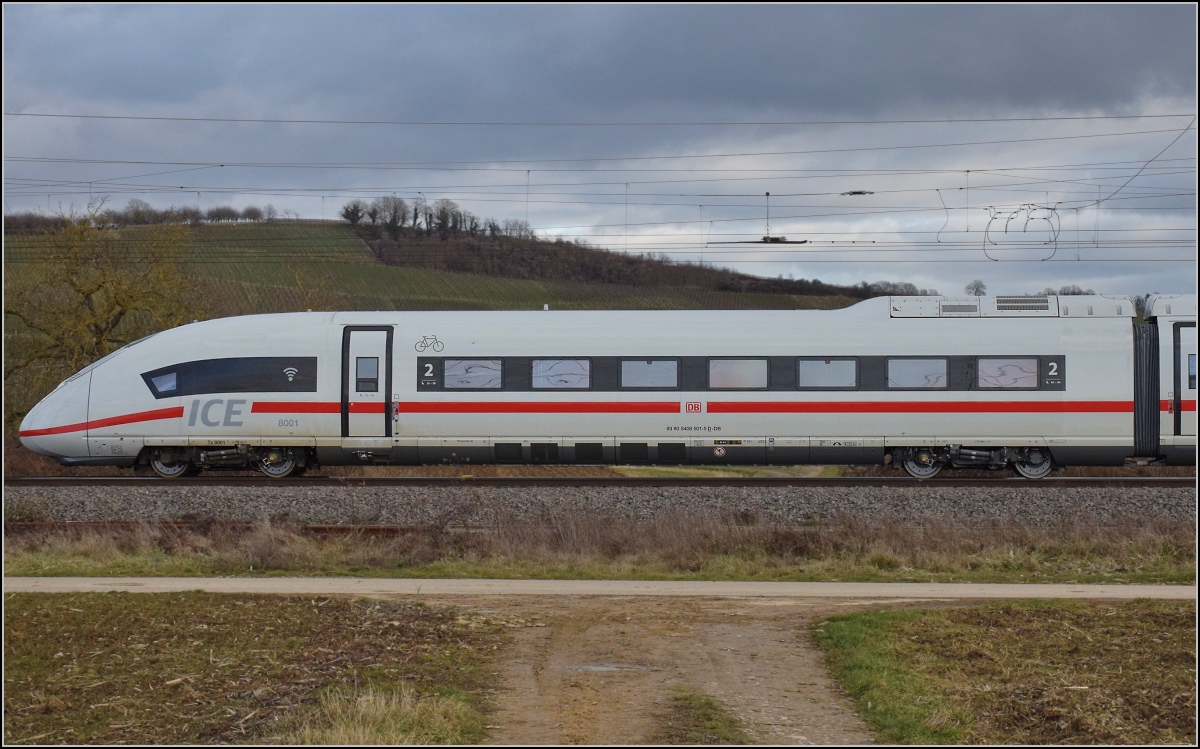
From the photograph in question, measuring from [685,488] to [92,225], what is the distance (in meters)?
26.9

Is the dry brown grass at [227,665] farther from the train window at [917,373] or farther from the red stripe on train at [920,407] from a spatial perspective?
the train window at [917,373]

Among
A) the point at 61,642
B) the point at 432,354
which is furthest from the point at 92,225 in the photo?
the point at 61,642

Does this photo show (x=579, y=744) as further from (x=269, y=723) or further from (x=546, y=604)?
(x=546, y=604)

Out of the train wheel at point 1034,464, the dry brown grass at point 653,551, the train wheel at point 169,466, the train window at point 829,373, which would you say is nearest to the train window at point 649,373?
the train window at point 829,373

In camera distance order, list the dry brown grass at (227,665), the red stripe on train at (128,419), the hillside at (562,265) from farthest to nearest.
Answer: the hillside at (562,265) < the red stripe on train at (128,419) < the dry brown grass at (227,665)

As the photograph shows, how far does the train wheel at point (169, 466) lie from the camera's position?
21.9 m

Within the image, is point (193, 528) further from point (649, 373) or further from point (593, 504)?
point (649, 373)

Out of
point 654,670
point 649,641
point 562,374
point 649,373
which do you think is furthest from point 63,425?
point 654,670

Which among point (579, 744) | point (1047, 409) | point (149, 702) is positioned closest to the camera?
point (579, 744)

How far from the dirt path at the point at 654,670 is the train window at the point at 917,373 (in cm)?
937

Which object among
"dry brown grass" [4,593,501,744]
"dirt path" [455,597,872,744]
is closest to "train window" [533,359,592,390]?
"dirt path" [455,597,872,744]

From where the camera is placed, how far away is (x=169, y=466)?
72.2 feet

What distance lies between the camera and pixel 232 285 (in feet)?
179

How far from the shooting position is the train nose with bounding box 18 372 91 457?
70.2 feet
